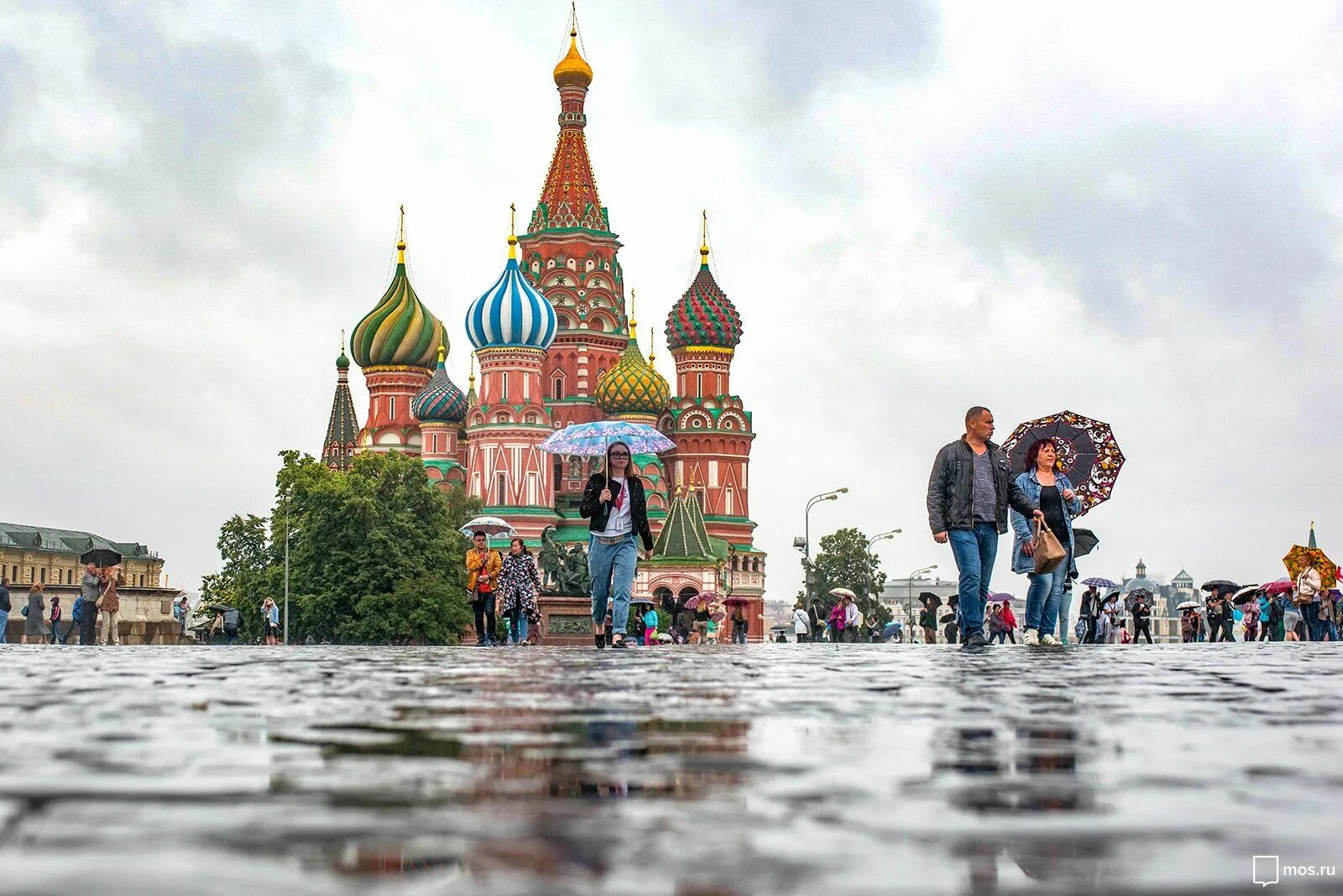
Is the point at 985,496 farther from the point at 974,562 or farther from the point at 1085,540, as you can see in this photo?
the point at 1085,540

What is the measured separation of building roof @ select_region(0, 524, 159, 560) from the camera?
398 feet

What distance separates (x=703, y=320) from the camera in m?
92.8

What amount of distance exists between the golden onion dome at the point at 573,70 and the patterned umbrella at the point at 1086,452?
7556 centimetres

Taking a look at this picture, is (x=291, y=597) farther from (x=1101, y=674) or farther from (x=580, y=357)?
(x=1101, y=674)

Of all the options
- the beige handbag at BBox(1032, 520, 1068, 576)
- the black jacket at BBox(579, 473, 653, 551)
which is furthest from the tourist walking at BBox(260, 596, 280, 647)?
the beige handbag at BBox(1032, 520, 1068, 576)

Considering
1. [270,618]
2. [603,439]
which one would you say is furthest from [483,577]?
[270,618]

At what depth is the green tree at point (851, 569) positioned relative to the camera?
87938 millimetres

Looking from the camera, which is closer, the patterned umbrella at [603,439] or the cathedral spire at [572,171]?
the patterned umbrella at [603,439]

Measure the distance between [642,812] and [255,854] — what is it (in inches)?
27.5

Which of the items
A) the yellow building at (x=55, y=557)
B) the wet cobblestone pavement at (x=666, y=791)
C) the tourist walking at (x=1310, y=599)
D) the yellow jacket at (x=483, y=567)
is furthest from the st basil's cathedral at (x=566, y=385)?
the wet cobblestone pavement at (x=666, y=791)

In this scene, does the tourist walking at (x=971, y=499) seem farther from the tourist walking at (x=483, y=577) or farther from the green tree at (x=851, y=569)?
the green tree at (x=851, y=569)

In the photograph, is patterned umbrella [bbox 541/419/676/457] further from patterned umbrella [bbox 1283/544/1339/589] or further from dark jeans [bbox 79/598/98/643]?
patterned umbrella [bbox 1283/544/1339/589]

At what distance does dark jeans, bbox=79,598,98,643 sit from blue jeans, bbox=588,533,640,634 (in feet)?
49.5

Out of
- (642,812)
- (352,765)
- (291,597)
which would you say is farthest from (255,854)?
(291,597)
